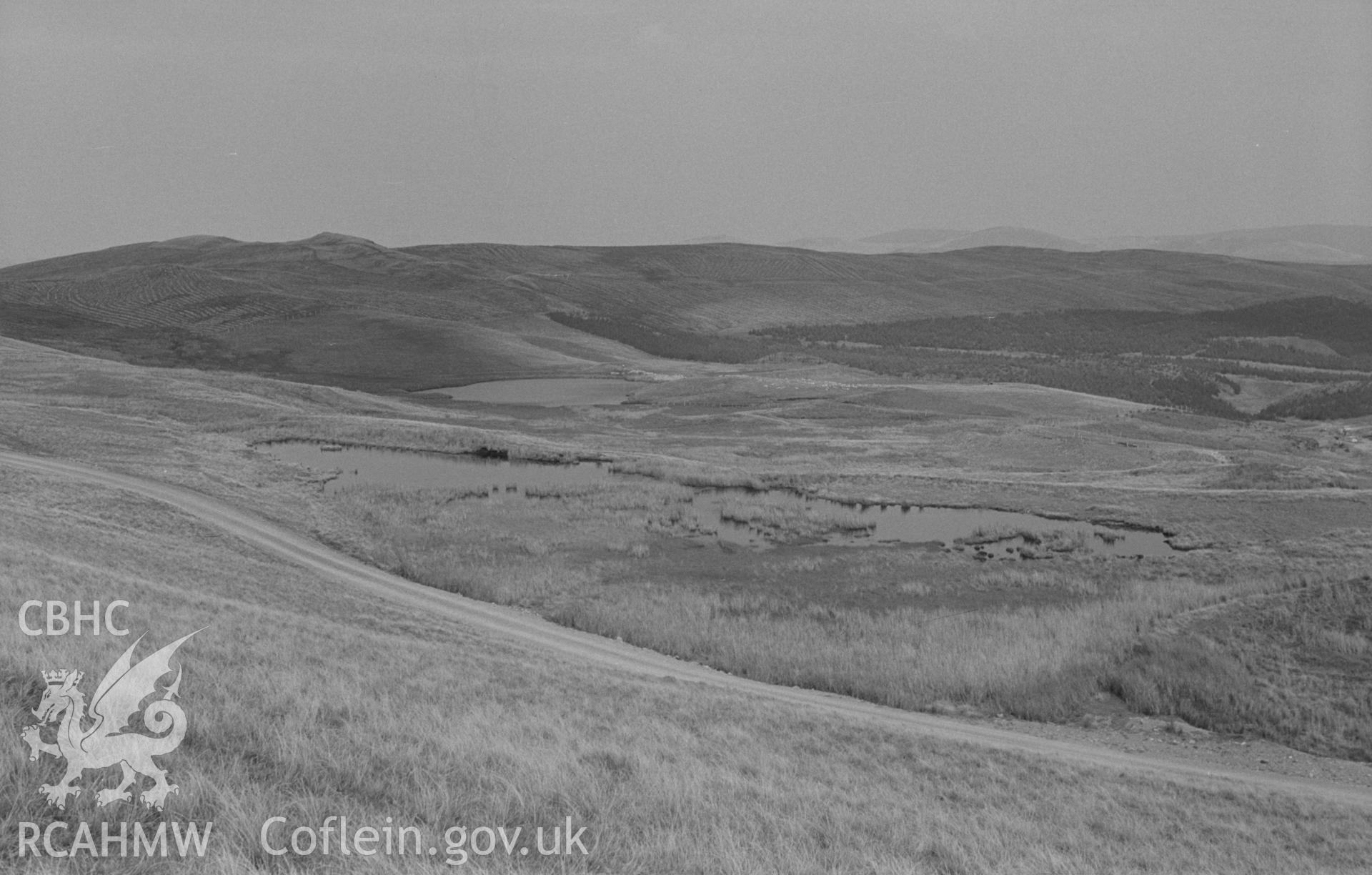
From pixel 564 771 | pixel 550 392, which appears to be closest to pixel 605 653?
pixel 564 771

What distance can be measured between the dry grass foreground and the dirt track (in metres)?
2.00

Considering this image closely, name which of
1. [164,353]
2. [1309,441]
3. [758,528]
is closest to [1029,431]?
[1309,441]

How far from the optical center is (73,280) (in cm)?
18338

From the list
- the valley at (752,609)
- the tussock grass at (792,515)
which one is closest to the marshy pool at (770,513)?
the tussock grass at (792,515)

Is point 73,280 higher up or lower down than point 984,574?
higher up

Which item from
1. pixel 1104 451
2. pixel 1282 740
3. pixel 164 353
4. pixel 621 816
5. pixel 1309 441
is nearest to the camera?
pixel 621 816

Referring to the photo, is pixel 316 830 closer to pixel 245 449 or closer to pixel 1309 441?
pixel 245 449

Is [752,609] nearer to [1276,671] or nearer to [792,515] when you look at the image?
[792,515]

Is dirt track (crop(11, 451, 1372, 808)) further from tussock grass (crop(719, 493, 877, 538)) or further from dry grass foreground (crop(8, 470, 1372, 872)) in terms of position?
tussock grass (crop(719, 493, 877, 538))

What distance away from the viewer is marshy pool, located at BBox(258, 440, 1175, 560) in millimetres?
45812

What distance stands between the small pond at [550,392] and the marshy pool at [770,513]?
1659 inches

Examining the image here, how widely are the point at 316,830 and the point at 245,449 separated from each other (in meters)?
60.2

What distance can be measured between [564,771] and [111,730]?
4.51 metres

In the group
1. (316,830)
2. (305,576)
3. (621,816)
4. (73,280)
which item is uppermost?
(73,280)
